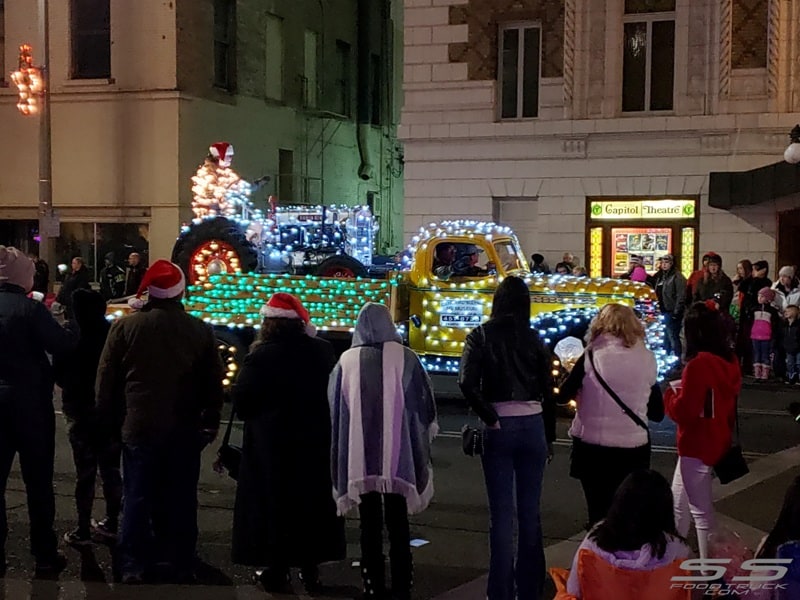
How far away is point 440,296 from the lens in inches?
477

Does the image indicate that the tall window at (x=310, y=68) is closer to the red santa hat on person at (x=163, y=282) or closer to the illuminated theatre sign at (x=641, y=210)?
the illuminated theatre sign at (x=641, y=210)

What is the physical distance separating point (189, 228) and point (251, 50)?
13.8 meters

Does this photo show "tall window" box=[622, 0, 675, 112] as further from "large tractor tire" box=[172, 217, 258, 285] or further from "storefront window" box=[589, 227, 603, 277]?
"large tractor tire" box=[172, 217, 258, 285]

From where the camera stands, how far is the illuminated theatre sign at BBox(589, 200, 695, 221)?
20250 mm

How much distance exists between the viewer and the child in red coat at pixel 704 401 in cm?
611

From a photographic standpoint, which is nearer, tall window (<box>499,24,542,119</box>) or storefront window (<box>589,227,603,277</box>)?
storefront window (<box>589,227,603,277</box>)

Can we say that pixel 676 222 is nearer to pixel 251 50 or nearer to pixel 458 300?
pixel 458 300

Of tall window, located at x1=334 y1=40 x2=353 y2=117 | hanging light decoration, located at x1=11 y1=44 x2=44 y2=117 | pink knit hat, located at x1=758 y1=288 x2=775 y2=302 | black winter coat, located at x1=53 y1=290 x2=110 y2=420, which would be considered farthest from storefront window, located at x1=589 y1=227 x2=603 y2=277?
black winter coat, located at x1=53 y1=290 x2=110 y2=420

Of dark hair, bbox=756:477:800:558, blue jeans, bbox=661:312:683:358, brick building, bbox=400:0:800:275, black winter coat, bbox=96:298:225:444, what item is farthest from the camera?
brick building, bbox=400:0:800:275

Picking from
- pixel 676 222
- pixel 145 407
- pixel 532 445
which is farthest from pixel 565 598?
pixel 676 222

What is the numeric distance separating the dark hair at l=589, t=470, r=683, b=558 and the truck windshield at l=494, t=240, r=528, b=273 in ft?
28.1

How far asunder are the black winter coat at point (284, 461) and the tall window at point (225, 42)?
21502 millimetres

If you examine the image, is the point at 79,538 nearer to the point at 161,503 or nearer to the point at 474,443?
the point at 161,503

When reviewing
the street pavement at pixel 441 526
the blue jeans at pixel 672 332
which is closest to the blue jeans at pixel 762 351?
the blue jeans at pixel 672 332
